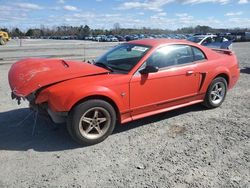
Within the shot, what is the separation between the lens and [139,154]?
13.3 feet

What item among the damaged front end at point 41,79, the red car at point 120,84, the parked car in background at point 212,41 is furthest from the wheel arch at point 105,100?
the parked car in background at point 212,41

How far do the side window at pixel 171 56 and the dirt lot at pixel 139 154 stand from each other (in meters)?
1.13

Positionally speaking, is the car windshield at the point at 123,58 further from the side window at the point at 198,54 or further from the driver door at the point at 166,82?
the side window at the point at 198,54

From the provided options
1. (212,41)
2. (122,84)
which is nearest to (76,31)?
(212,41)

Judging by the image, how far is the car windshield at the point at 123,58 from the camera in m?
4.89

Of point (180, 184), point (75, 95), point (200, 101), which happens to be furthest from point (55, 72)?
point (200, 101)

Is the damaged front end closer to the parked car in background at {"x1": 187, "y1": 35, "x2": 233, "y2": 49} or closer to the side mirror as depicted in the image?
the side mirror

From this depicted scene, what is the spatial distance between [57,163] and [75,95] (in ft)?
3.24

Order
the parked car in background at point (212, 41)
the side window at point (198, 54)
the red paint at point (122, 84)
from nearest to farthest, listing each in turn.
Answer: the red paint at point (122, 84), the side window at point (198, 54), the parked car in background at point (212, 41)

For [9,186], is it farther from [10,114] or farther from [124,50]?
[124,50]

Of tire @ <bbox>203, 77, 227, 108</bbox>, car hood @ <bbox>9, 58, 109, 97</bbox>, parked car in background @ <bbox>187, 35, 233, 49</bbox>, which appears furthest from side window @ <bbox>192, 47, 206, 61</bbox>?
parked car in background @ <bbox>187, 35, 233, 49</bbox>

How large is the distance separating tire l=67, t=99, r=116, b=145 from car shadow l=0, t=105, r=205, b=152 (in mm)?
226

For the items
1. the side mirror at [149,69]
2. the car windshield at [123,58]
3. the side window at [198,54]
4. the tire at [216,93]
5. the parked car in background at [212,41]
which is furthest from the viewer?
the parked car in background at [212,41]

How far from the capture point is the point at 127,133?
4816mm
